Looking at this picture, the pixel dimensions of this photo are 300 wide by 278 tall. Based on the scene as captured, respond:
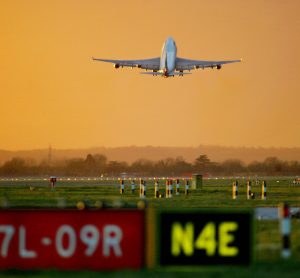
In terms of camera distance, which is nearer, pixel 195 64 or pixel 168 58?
pixel 195 64

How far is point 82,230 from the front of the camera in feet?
54.5

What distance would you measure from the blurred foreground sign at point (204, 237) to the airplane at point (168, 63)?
70.4 metres

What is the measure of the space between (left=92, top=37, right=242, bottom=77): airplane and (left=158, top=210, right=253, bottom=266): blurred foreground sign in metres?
70.4

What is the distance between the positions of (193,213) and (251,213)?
0.99 meters

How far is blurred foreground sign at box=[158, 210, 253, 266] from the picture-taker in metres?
16.5

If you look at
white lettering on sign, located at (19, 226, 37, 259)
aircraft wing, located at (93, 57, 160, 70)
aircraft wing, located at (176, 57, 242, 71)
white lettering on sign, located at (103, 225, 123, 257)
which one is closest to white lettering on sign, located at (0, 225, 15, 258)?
white lettering on sign, located at (19, 226, 37, 259)

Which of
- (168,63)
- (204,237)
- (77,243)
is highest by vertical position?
(168,63)

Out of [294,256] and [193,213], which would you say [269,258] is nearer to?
[294,256]

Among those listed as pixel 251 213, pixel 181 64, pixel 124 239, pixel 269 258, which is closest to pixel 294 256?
pixel 269 258

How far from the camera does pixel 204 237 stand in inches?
648

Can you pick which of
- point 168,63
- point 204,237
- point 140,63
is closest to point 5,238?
point 204,237

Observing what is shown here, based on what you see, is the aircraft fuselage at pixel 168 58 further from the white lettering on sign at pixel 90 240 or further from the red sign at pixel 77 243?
the white lettering on sign at pixel 90 240

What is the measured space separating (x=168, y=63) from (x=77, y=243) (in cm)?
7639

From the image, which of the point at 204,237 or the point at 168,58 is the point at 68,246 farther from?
the point at 168,58
